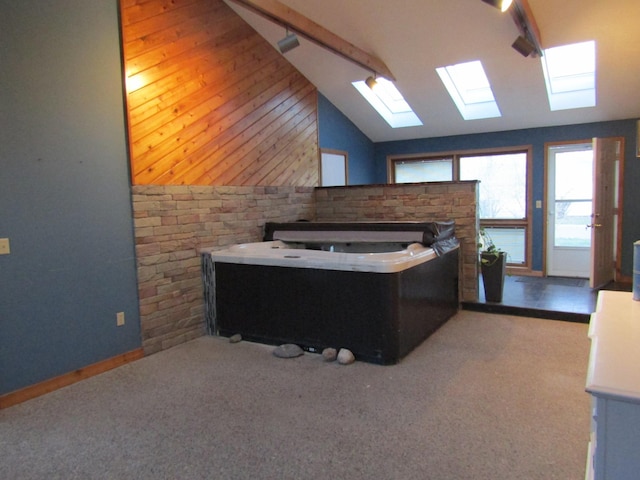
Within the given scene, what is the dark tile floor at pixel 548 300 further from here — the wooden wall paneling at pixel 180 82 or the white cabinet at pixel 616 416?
the white cabinet at pixel 616 416

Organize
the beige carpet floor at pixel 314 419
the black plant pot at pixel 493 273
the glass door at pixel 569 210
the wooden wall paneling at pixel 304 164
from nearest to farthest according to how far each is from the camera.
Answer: the beige carpet floor at pixel 314 419 → the black plant pot at pixel 493 273 → the wooden wall paneling at pixel 304 164 → the glass door at pixel 569 210

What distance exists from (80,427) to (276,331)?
1.54 meters

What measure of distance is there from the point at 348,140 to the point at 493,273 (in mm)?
2852

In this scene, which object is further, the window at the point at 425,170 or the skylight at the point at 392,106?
the window at the point at 425,170

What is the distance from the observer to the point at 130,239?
330cm

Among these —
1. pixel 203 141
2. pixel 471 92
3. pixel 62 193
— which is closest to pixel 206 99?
pixel 203 141

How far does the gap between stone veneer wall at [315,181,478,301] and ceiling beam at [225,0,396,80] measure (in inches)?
50.2

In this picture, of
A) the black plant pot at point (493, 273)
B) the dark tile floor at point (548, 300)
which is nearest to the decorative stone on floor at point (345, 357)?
the dark tile floor at point (548, 300)

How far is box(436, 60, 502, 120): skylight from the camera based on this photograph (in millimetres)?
5457

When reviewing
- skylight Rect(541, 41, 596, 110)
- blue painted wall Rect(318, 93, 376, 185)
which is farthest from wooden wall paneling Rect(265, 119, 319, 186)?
skylight Rect(541, 41, 596, 110)

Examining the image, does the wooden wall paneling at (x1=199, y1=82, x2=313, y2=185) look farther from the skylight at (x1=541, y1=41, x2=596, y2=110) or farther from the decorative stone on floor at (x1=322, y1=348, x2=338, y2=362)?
the skylight at (x1=541, y1=41, x2=596, y2=110)

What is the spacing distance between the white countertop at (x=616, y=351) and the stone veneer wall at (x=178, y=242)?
2.91 meters

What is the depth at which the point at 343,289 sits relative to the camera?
3299 mm

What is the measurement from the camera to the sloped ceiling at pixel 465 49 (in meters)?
3.87
